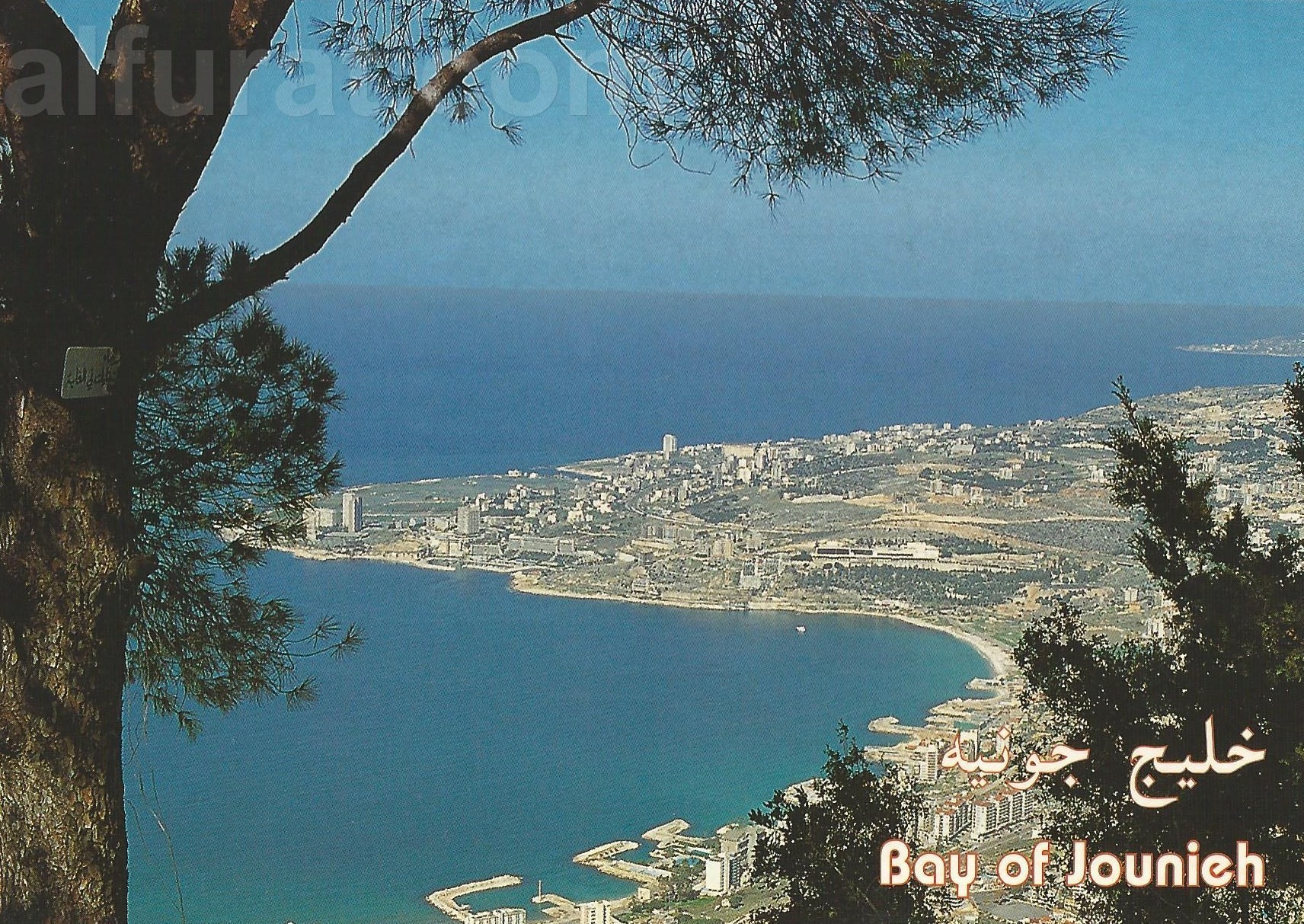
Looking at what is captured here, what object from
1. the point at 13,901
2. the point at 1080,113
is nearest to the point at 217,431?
the point at 13,901

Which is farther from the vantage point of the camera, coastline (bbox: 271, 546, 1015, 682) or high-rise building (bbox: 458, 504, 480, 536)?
high-rise building (bbox: 458, 504, 480, 536)

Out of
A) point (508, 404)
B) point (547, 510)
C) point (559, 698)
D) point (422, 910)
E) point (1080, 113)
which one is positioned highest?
point (1080, 113)

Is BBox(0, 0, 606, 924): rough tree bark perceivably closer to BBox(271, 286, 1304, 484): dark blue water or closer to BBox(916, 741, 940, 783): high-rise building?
BBox(271, 286, 1304, 484): dark blue water

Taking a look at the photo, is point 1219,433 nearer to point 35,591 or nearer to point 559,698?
point 559,698

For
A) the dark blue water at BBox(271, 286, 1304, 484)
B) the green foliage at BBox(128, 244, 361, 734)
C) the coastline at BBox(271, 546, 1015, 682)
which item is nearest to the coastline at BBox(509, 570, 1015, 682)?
the coastline at BBox(271, 546, 1015, 682)

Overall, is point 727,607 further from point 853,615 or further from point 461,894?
point 461,894

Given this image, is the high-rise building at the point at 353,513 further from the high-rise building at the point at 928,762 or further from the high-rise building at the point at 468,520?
the high-rise building at the point at 928,762

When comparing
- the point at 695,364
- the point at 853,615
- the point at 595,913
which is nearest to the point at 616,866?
the point at 595,913
